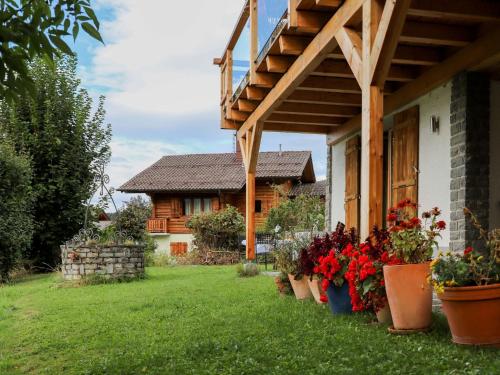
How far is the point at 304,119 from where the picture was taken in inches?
394

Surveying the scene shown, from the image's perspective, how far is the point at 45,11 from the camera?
2293 mm

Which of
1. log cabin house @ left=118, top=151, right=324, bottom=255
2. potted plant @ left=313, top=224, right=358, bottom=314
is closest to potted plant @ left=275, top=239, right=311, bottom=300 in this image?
potted plant @ left=313, top=224, right=358, bottom=314

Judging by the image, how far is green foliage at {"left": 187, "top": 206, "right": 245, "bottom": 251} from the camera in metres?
19.8

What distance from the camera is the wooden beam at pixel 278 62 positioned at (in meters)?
7.43

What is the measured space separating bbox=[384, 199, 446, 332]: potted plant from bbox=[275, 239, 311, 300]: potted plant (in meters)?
2.32

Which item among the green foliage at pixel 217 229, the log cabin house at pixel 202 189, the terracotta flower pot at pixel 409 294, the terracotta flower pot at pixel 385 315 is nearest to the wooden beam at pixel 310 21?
the terracotta flower pot at pixel 409 294

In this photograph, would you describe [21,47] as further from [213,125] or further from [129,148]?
[129,148]

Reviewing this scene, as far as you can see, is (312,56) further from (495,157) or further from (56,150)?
(56,150)

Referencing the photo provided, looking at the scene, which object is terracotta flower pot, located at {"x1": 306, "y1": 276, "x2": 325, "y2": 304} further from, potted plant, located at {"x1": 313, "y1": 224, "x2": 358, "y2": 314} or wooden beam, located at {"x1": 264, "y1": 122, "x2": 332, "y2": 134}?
wooden beam, located at {"x1": 264, "y1": 122, "x2": 332, "y2": 134}

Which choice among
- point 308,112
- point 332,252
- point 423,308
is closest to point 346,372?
point 423,308

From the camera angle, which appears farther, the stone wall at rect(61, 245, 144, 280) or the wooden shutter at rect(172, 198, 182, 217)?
the wooden shutter at rect(172, 198, 182, 217)

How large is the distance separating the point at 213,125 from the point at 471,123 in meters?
7.48

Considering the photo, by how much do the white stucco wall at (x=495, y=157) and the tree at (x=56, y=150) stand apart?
1314cm

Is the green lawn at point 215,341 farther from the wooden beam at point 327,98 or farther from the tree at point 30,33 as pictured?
the wooden beam at point 327,98
